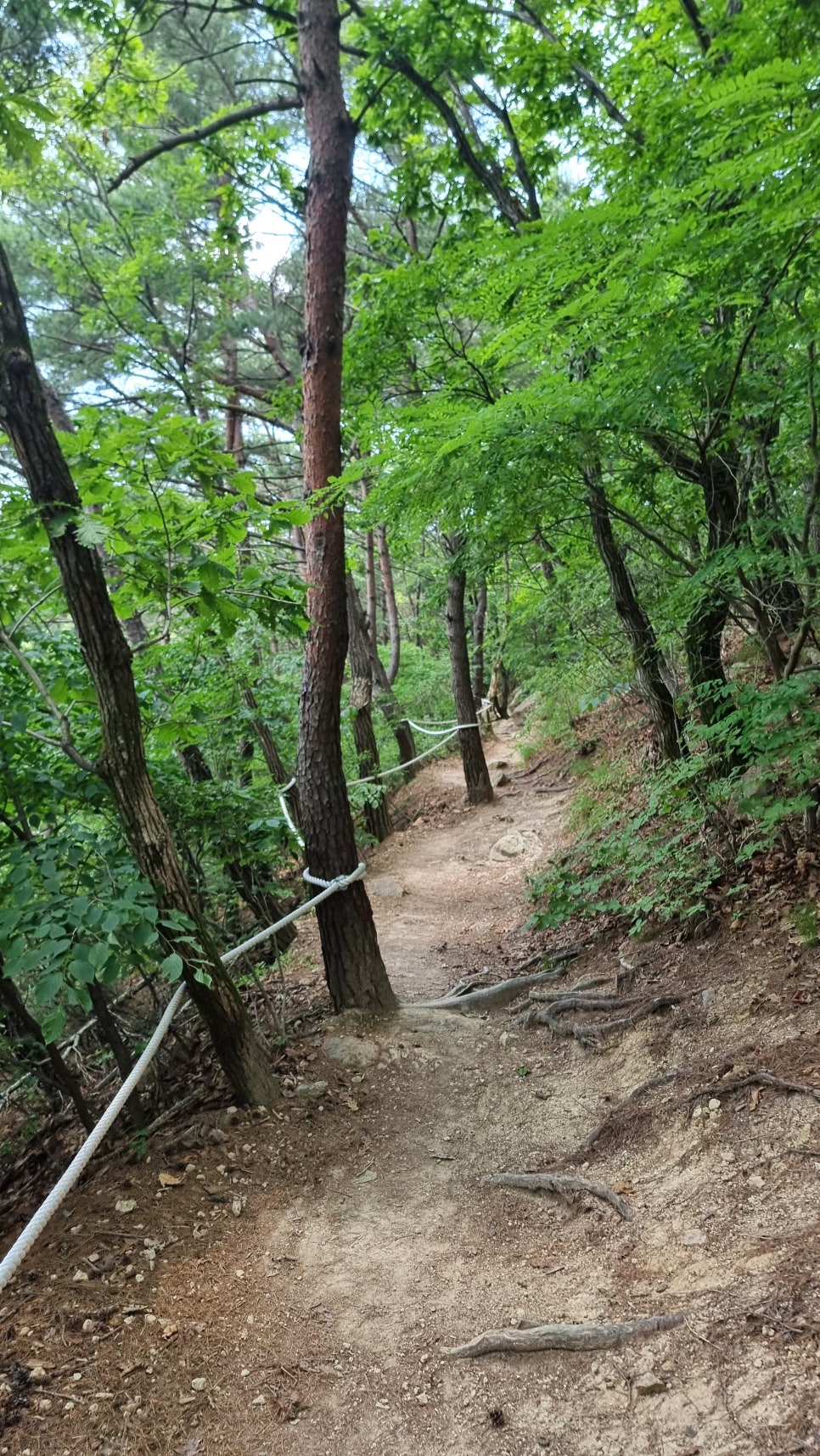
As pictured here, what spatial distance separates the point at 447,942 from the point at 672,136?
19.0 ft

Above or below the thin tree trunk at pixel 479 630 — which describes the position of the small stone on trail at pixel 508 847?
below

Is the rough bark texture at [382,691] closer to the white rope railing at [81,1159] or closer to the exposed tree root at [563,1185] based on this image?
the white rope railing at [81,1159]

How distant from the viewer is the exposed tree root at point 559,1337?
73.1 inches

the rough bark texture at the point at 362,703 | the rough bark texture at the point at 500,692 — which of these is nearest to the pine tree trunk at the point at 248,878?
the rough bark texture at the point at 362,703

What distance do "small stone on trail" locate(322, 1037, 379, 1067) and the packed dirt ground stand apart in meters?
0.02

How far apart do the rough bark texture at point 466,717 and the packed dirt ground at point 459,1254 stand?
656 centimetres

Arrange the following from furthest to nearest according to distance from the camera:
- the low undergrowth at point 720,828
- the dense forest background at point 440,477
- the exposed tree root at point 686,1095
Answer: the low undergrowth at point 720,828
the dense forest background at point 440,477
the exposed tree root at point 686,1095

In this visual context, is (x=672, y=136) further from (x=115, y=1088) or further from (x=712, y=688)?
(x=115, y=1088)

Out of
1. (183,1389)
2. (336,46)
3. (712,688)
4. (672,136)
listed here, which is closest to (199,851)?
(183,1389)

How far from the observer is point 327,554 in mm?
4277

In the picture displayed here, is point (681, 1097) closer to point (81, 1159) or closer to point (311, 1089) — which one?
point (311, 1089)

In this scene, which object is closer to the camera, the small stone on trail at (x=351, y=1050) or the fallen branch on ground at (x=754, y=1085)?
the fallen branch on ground at (x=754, y=1085)

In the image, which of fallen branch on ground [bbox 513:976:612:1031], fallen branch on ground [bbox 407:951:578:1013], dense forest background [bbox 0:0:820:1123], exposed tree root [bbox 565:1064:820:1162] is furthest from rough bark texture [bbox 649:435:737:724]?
fallen branch on ground [bbox 407:951:578:1013]

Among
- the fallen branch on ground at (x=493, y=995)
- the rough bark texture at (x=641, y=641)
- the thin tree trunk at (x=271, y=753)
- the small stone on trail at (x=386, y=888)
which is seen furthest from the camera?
the small stone on trail at (x=386, y=888)
